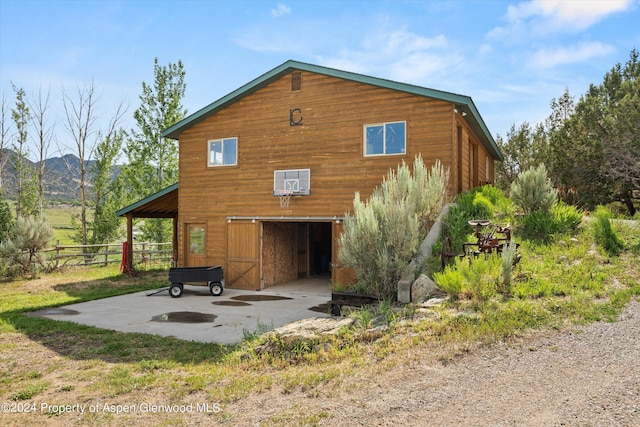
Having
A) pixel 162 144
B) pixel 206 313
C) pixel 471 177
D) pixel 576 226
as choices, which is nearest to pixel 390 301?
pixel 206 313

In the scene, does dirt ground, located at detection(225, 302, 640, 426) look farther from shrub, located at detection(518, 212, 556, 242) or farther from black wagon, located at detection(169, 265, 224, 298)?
black wagon, located at detection(169, 265, 224, 298)

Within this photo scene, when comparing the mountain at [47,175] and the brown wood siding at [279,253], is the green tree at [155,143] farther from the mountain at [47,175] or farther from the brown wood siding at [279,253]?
the brown wood siding at [279,253]

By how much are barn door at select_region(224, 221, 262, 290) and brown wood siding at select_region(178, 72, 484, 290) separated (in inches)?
11.9

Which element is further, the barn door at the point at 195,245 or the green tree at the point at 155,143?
the green tree at the point at 155,143

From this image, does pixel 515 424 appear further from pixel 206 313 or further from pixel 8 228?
pixel 8 228

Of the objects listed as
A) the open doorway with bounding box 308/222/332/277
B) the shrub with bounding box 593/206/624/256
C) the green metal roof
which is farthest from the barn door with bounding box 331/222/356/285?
the shrub with bounding box 593/206/624/256

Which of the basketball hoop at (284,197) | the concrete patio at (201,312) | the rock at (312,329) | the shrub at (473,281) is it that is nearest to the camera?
the rock at (312,329)

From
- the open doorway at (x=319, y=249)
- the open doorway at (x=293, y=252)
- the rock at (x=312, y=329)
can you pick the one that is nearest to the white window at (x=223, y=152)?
the open doorway at (x=293, y=252)

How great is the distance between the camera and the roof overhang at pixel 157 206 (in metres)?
16.2

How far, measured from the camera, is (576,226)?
33.9ft

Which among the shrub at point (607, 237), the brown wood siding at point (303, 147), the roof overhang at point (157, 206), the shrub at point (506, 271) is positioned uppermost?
the brown wood siding at point (303, 147)

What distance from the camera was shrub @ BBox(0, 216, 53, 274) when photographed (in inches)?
629

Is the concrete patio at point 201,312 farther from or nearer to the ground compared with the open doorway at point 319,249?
nearer to the ground

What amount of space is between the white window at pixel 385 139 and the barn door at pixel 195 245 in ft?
21.9
